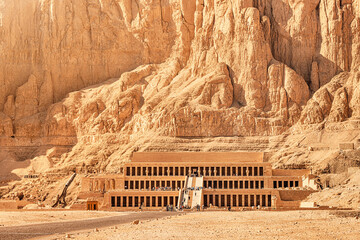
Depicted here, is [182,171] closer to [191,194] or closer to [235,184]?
[235,184]

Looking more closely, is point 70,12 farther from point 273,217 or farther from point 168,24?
point 273,217

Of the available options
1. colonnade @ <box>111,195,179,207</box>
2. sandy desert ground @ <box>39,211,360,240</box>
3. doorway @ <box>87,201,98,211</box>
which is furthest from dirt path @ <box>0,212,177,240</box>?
colonnade @ <box>111,195,179,207</box>

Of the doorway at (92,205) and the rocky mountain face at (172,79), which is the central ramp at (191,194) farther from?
the rocky mountain face at (172,79)

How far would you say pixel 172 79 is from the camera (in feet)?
406

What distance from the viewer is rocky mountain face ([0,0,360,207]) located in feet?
367

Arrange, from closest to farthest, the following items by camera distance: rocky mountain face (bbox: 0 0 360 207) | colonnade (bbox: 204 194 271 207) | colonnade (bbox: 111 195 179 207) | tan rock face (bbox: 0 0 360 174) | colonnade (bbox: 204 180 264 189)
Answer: colonnade (bbox: 204 194 271 207) → colonnade (bbox: 111 195 179 207) → colonnade (bbox: 204 180 264 189) → rocky mountain face (bbox: 0 0 360 207) → tan rock face (bbox: 0 0 360 174)

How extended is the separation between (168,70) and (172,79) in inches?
118

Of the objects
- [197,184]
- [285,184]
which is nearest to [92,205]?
[197,184]

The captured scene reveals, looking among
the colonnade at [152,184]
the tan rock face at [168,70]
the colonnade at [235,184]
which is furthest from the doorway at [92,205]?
the tan rock face at [168,70]

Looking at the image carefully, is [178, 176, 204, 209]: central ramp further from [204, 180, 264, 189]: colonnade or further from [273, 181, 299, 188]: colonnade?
[273, 181, 299, 188]: colonnade

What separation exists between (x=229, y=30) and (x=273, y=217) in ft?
193

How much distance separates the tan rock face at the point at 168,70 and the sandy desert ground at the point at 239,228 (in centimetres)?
4867

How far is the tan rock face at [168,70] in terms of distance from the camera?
11300cm

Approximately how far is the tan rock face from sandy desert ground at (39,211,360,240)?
160 ft
